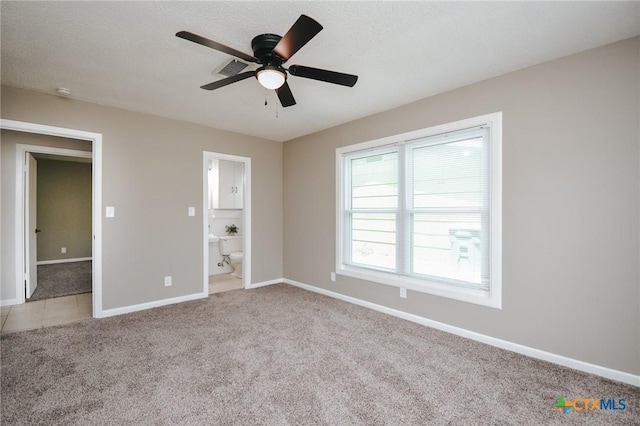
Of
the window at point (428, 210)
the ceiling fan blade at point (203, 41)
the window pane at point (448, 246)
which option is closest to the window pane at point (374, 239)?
the window at point (428, 210)

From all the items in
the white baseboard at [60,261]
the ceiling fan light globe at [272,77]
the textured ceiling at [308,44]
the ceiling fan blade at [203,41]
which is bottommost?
the white baseboard at [60,261]

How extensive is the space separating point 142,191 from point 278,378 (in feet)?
9.70

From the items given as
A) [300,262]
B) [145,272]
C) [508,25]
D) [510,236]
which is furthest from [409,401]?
[145,272]

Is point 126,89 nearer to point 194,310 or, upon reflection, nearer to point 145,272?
point 145,272

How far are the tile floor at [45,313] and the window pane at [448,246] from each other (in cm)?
399

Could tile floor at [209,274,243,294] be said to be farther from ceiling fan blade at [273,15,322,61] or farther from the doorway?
ceiling fan blade at [273,15,322,61]

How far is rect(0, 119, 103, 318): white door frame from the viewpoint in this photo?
10.5 feet

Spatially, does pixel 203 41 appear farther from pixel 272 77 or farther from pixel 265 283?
pixel 265 283

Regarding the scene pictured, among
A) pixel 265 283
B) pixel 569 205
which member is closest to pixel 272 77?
pixel 569 205

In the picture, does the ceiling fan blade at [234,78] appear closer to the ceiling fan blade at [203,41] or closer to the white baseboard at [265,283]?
the ceiling fan blade at [203,41]

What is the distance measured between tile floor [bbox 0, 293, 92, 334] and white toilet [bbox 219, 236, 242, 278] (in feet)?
7.38

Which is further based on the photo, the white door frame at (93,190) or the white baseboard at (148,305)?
the white baseboard at (148,305)

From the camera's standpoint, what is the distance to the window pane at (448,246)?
2.99 m

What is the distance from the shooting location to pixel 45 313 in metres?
3.66
